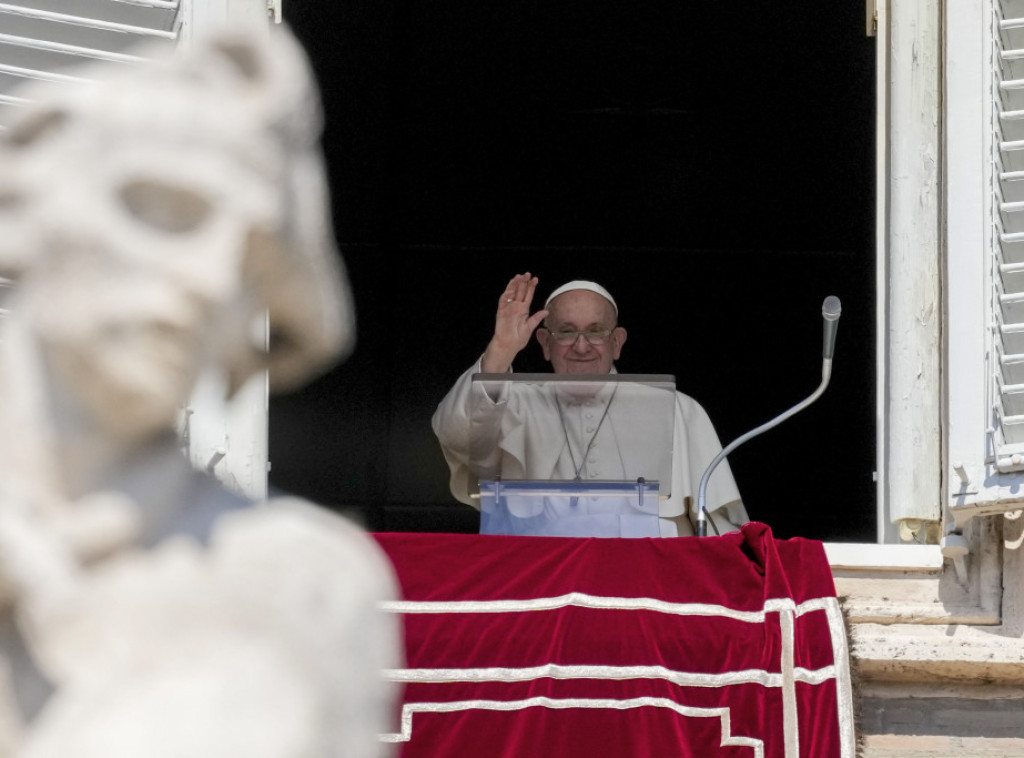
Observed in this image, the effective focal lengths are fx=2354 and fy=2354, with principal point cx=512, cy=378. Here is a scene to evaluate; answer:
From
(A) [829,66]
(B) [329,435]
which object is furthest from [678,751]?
(A) [829,66]

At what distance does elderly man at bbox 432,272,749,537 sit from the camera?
4.71 meters

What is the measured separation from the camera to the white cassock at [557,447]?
454cm

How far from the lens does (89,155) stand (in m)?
1.23

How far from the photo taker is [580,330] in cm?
559

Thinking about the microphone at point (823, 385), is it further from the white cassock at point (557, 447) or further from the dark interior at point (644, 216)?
the dark interior at point (644, 216)

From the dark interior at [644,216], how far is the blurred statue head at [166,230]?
6.52 metres

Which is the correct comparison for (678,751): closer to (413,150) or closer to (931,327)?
(931,327)

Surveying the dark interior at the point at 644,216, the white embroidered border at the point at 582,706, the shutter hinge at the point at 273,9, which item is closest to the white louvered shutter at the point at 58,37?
the shutter hinge at the point at 273,9

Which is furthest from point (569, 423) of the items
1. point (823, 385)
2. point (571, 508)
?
point (823, 385)

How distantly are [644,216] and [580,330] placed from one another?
3094 millimetres

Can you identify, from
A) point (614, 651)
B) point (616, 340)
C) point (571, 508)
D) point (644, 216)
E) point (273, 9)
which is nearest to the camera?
point (614, 651)

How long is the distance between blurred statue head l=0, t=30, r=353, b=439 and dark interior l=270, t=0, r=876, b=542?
6.52 metres

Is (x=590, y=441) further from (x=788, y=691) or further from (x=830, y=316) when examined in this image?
(x=788, y=691)

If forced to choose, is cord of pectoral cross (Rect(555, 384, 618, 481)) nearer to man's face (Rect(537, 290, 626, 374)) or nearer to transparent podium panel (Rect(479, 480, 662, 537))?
transparent podium panel (Rect(479, 480, 662, 537))
